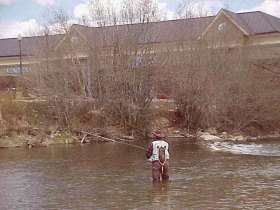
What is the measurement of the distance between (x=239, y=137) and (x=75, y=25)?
1556 cm

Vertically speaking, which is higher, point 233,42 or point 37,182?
point 233,42

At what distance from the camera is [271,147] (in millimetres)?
30453

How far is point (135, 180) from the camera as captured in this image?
1791 centimetres

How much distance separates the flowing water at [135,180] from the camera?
14172 mm

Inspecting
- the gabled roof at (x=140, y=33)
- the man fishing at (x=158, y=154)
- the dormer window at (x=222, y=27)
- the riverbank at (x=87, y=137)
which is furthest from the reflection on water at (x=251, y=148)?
the dormer window at (x=222, y=27)

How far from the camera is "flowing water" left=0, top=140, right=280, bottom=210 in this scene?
46.5 ft

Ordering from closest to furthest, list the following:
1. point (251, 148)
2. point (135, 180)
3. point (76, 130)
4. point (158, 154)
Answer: point (158, 154), point (135, 180), point (251, 148), point (76, 130)

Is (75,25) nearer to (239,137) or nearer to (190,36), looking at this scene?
(190,36)

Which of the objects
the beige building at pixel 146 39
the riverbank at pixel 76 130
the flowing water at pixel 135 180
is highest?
the beige building at pixel 146 39

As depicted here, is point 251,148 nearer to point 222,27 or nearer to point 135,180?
point 135,180

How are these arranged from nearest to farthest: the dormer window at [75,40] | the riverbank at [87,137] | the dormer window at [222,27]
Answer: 1. the riverbank at [87,137]
2. the dormer window at [75,40]
3. the dormer window at [222,27]

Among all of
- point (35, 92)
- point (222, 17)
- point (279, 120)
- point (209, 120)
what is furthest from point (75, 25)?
point (222, 17)

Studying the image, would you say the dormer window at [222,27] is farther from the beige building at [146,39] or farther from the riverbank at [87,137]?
the riverbank at [87,137]

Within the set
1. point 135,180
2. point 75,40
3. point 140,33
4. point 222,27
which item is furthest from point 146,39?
point 135,180
